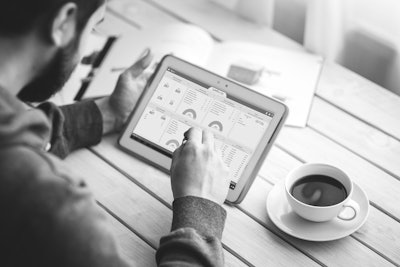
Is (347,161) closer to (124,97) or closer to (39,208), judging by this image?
(124,97)

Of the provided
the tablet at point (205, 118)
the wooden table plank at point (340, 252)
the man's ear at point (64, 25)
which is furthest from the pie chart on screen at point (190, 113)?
the man's ear at point (64, 25)

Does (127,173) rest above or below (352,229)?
below

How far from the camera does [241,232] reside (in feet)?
3.28

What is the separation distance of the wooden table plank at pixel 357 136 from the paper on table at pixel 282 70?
0.03m

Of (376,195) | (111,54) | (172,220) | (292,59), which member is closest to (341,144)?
(376,195)

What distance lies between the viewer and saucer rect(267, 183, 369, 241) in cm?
98

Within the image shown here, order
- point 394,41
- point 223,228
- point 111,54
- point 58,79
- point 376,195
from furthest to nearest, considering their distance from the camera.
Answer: point 394,41 → point 111,54 → point 376,195 → point 223,228 → point 58,79

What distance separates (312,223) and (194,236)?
222 mm

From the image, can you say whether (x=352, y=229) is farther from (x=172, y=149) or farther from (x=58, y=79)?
(x=58, y=79)

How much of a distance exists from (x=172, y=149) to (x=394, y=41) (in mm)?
677

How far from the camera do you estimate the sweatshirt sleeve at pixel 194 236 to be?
84cm

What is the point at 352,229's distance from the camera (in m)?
0.99

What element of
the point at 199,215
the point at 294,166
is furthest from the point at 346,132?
the point at 199,215

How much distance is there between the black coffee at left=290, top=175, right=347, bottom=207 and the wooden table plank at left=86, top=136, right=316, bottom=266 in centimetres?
8
